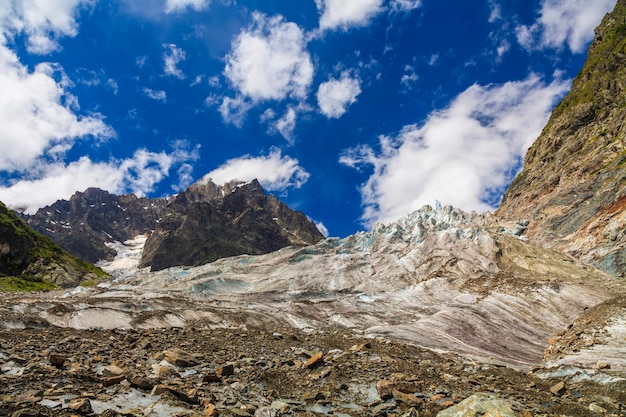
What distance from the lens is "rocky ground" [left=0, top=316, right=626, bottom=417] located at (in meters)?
11.8

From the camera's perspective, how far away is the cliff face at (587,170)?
2869 inches

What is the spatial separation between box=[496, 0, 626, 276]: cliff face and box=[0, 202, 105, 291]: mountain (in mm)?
131409

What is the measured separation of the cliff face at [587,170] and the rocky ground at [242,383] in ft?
191

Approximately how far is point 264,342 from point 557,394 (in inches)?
624

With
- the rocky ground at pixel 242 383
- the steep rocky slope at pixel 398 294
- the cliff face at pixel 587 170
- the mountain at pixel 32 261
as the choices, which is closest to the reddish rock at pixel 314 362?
the rocky ground at pixel 242 383

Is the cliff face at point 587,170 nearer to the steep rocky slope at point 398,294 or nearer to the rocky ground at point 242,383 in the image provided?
the steep rocky slope at point 398,294

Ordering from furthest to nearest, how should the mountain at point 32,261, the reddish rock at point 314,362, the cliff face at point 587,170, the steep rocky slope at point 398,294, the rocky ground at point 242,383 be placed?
the mountain at point 32,261 → the cliff face at point 587,170 → the steep rocky slope at point 398,294 → the reddish rock at point 314,362 → the rocky ground at point 242,383

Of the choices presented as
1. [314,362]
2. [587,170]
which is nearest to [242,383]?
[314,362]

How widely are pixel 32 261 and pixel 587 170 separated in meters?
167

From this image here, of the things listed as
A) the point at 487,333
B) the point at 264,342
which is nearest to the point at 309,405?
the point at 264,342

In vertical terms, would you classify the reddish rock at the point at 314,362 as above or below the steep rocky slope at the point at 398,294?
below

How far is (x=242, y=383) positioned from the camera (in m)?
15.1

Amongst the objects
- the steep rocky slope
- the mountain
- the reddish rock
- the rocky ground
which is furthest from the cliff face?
the mountain

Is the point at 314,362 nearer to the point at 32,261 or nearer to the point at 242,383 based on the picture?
the point at 242,383
